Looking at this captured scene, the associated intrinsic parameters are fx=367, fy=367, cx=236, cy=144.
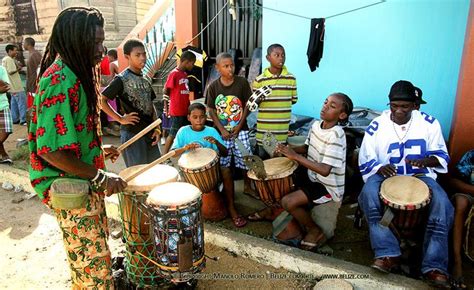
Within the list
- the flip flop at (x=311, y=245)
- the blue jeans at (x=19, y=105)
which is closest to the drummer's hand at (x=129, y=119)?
the flip flop at (x=311, y=245)

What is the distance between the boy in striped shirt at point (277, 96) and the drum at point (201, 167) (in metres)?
0.85

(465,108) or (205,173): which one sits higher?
(465,108)

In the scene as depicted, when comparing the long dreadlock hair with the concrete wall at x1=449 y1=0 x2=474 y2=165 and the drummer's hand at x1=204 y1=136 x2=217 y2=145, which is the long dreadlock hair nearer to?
the drummer's hand at x1=204 y1=136 x2=217 y2=145

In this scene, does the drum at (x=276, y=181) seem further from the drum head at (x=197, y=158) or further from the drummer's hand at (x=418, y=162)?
the drummer's hand at (x=418, y=162)

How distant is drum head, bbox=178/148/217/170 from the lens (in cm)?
343

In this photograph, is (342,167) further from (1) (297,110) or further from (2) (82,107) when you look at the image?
(1) (297,110)

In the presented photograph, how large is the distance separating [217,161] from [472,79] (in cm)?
242

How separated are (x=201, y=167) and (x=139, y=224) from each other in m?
0.86

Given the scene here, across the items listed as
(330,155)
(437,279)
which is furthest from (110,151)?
(437,279)

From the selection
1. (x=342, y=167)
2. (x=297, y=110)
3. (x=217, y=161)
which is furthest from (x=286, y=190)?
(x=297, y=110)

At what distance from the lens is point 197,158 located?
3.51m

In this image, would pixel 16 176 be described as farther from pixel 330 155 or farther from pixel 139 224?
pixel 330 155

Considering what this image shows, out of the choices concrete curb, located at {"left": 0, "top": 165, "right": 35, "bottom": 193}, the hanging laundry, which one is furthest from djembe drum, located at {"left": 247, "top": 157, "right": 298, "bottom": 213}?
concrete curb, located at {"left": 0, "top": 165, "right": 35, "bottom": 193}

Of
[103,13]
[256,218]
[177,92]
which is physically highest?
[103,13]
